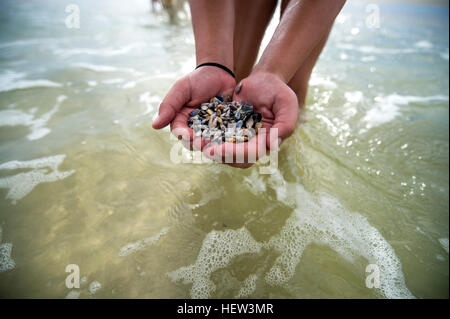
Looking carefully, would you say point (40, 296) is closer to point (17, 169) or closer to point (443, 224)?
point (17, 169)

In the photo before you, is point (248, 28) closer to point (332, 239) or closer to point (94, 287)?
point (332, 239)

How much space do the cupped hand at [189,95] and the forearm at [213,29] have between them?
0.50 ft

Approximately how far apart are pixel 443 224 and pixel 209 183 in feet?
6.43

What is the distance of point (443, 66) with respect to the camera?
555cm

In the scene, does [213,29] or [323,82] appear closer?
[213,29]

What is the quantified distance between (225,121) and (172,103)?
1.35 ft

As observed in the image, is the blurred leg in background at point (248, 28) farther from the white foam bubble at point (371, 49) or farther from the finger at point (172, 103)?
the white foam bubble at point (371, 49)

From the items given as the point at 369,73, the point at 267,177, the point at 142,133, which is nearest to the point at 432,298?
the point at 267,177

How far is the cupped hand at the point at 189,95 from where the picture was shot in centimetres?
160

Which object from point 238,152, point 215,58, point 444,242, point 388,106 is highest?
point 215,58

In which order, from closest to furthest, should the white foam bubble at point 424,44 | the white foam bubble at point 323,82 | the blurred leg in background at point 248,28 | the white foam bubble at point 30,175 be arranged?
1. the white foam bubble at point 30,175
2. the blurred leg in background at point 248,28
3. the white foam bubble at point 323,82
4. the white foam bubble at point 424,44

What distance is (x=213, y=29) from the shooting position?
78.2 inches

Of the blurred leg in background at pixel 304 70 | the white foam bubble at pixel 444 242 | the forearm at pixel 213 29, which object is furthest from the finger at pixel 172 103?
the white foam bubble at pixel 444 242

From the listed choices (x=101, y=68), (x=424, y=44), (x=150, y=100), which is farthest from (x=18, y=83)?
(x=424, y=44)
